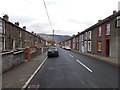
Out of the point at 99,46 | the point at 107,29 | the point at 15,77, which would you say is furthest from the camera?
the point at 99,46

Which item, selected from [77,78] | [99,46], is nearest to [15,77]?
[77,78]

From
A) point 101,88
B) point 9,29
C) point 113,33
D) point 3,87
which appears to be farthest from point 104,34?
point 3,87

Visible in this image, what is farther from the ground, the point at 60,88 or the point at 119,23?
the point at 119,23

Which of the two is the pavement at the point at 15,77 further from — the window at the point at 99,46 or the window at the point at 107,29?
the window at the point at 99,46

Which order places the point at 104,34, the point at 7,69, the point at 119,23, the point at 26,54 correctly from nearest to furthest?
1. the point at 7,69
2. the point at 26,54
3. the point at 119,23
4. the point at 104,34

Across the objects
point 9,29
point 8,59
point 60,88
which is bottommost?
point 60,88

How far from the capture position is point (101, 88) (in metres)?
4.58

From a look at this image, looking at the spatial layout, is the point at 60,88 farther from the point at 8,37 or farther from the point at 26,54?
the point at 8,37

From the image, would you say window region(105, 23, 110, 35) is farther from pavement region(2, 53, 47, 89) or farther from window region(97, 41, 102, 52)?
pavement region(2, 53, 47, 89)

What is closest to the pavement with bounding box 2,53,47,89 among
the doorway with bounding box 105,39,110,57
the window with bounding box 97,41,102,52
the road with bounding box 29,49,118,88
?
the road with bounding box 29,49,118,88

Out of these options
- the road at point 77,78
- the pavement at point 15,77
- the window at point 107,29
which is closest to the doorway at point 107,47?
the window at point 107,29

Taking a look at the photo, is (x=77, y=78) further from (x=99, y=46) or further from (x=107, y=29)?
(x=99, y=46)

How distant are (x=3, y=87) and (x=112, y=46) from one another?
47.9 ft

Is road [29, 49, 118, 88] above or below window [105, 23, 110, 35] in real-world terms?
below
